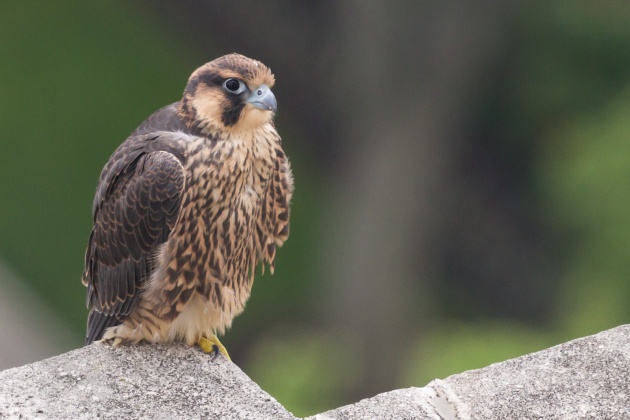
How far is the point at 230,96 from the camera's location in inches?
107

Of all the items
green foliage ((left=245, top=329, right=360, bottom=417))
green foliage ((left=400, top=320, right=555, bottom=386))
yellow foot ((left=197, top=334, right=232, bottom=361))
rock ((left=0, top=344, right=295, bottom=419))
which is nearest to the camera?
rock ((left=0, top=344, right=295, bottom=419))

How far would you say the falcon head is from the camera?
2.71 m

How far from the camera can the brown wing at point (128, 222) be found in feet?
8.89

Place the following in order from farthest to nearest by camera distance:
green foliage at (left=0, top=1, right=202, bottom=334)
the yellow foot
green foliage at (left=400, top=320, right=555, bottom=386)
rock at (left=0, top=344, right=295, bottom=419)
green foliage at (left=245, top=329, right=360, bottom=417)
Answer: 1. green foliage at (left=0, top=1, right=202, bottom=334)
2. green foliage at (left=245, top=329, right=360, bottom=417)
3. green foliage at (left=400, top=320, right=555, bottom=386)
4. the yellow foot
5. rock at (left=0, top=344, right=295, bottom=419)

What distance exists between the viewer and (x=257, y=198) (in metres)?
2.83

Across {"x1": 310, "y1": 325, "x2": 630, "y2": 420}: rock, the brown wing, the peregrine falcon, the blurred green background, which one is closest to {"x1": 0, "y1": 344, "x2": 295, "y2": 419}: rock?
{"x1": 310, "y1": 325, "x2": 630, "y2": 420}: rock

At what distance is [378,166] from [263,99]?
13.6 ft

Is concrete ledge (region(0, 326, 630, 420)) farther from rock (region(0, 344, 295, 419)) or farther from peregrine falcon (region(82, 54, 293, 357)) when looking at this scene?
peregrine falcon (region(82, 54, 293, 357))

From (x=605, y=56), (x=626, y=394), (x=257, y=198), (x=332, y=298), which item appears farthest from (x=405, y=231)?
(x=626, y=394)

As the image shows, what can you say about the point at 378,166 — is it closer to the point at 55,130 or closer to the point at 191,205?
the point at 55,130

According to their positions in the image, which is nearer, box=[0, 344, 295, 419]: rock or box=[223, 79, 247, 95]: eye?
box=[0, 344, 295, 419]: rock

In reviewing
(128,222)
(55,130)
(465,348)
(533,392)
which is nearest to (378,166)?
(465,348)

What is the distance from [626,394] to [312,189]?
20.5ft

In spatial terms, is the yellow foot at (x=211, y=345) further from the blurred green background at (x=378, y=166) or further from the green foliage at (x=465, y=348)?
the blurred green background at (x=378, y=166)
